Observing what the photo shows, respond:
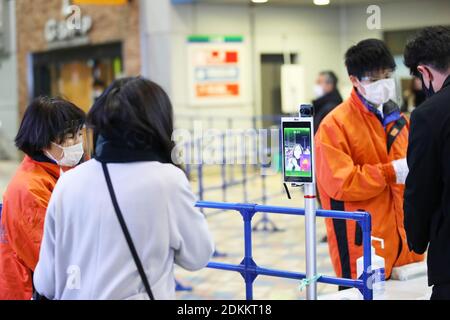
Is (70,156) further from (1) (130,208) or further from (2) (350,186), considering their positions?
(2) (350,186)

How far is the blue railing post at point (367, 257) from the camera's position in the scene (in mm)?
3619

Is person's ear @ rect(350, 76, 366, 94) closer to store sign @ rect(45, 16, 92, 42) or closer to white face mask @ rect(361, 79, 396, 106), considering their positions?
white face mask @ rect(361, 79, 396, 106)

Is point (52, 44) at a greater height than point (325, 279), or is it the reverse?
point (52, 44)

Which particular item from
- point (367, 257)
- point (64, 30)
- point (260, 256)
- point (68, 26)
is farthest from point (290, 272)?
point (64, 30)

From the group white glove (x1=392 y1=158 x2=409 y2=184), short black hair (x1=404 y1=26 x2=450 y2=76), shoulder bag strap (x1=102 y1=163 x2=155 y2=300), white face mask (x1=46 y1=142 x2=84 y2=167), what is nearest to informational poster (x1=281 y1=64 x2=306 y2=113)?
white glove (x1=392 y1=158 x2=409 y2=184)

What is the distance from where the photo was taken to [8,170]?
1814 cm

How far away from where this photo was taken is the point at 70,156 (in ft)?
11.6

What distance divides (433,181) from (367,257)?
2.86ft

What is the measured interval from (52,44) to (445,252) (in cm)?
1696

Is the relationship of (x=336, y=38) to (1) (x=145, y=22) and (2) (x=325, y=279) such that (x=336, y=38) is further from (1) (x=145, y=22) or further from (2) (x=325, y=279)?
(2) (x=325, y=279)

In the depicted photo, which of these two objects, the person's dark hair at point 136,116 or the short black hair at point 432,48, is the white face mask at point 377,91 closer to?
the short black hair at point 432,48

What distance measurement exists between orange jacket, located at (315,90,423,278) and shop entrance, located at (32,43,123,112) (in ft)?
42.1

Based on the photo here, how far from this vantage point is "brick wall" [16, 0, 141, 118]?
1590 centimetres
